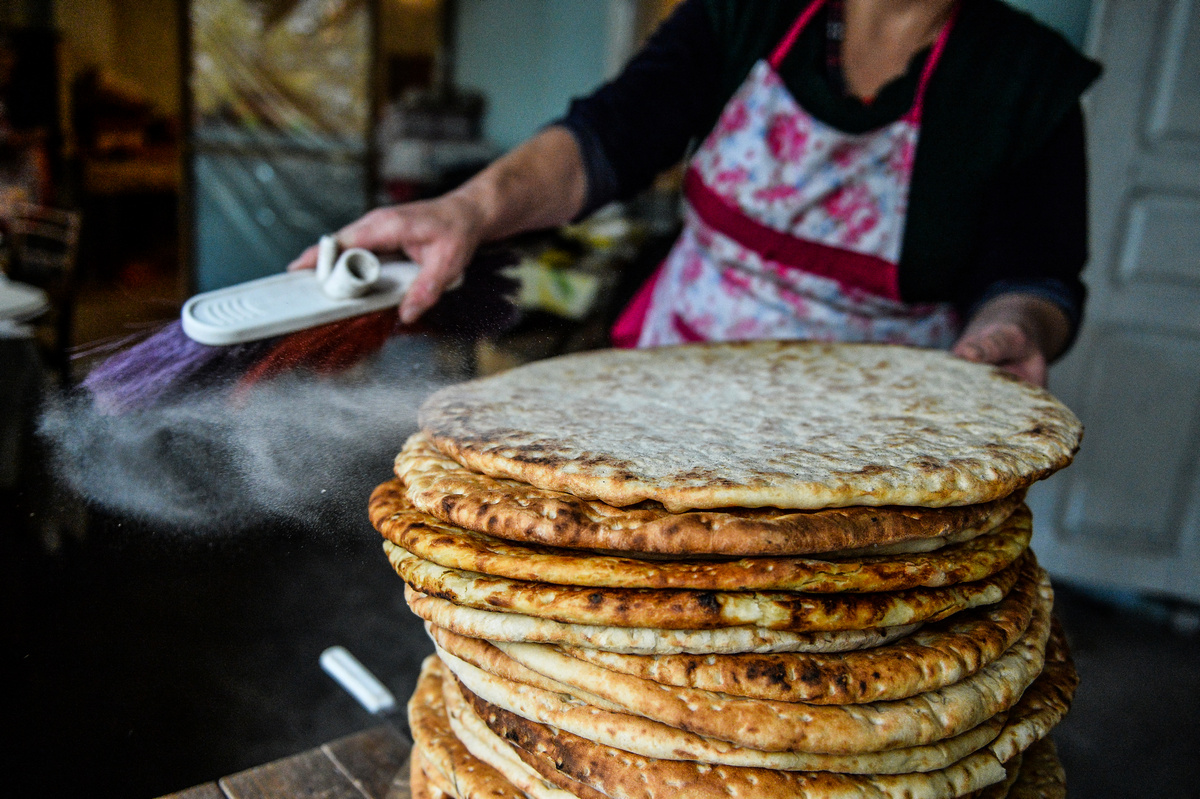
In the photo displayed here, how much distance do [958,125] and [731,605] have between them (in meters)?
1.01

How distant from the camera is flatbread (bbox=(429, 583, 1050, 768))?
647 millimetres

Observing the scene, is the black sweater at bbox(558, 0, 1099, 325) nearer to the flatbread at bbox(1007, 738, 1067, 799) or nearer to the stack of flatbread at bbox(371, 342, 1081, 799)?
the stack of flatbread at bbox(371, 342, 1081, 799)

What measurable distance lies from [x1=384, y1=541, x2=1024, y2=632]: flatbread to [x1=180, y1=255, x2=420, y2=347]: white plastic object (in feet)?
1.09

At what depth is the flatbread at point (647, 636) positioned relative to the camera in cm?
67

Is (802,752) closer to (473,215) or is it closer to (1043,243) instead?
(473,215)

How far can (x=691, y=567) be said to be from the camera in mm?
674

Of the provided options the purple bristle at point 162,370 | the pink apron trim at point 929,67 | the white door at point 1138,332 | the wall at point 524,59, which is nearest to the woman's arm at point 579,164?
the purple bristle at point 162,370

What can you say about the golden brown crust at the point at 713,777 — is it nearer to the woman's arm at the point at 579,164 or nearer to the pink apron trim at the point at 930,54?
the woman's arm at the point at 579,164

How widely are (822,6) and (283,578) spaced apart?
121 centimetres

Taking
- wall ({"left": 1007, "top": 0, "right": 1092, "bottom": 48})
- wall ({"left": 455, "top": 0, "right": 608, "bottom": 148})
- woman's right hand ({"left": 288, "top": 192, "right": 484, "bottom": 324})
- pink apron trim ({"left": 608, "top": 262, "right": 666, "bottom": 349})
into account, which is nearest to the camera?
woman's right hand ({"left": 288, "top": 192, "right": 484, "bottom": 324})

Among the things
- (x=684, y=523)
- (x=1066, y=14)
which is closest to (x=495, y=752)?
(x=684, y=523)

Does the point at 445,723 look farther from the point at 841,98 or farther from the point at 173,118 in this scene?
the point at 173,118

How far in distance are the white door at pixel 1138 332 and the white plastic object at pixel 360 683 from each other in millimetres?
2640

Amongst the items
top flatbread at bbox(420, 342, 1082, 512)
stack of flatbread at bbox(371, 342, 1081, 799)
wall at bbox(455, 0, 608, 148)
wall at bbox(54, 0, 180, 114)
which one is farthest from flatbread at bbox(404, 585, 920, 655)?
wall at bbox(54, 0, 180, 114)
